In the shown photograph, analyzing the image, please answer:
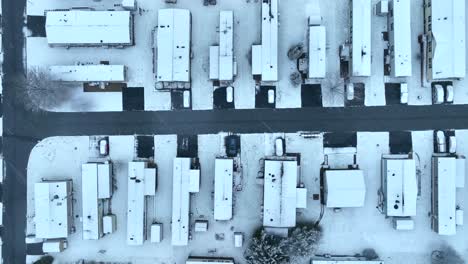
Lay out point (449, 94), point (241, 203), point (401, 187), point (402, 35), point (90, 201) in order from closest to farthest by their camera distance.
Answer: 1. point (401, 187)
2. point (402, 35)
3. point (90, 201)
4. point (449, 94)
5. point (241, 203)

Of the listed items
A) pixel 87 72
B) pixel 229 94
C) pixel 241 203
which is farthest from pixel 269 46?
pixel 87 72

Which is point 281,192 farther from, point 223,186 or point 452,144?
point 452,144

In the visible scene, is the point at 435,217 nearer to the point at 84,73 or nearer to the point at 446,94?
the point at 446,94

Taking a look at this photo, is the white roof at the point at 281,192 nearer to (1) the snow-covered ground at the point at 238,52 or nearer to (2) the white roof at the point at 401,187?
(1) the snow-covered ground at the point at 238,52

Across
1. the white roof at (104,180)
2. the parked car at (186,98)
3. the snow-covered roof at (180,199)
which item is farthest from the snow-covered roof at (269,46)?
the white roof at (104,180)

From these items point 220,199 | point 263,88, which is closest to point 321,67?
point 263,88
